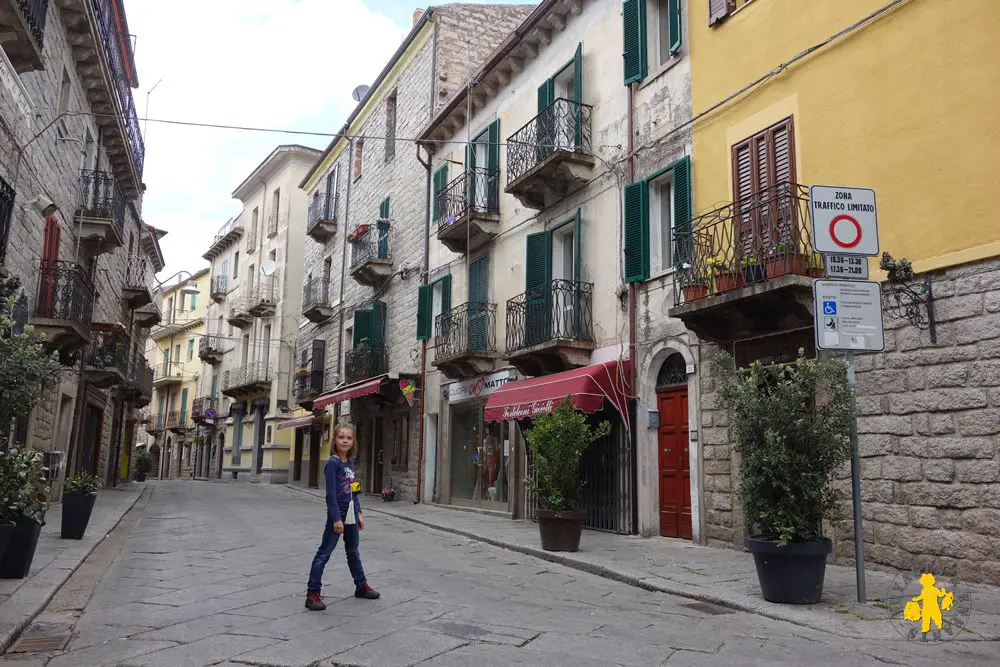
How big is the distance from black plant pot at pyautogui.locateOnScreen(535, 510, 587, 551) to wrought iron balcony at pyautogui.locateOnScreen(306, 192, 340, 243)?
64.8 ft

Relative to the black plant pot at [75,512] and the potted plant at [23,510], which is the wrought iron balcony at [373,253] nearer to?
the black plant pot at [75,512]

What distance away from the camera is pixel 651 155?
12641mm

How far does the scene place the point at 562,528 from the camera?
10.2 m

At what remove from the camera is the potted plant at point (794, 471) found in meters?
6.64

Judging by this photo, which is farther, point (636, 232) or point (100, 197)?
point (100, 197)

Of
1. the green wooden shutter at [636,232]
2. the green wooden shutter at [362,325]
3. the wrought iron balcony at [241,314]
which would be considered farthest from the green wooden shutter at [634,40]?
the wrought iron balcony at [241,314]

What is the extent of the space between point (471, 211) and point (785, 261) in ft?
28.1

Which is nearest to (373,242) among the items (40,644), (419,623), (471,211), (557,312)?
(471,211)

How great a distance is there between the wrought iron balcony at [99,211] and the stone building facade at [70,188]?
29 millimetres

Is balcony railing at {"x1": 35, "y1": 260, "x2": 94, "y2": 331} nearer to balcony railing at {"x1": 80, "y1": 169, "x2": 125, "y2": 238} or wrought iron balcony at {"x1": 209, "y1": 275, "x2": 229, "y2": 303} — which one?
balcony railing at {"x1": 80, "y1": 169, "x2": 125, "y2": 238}

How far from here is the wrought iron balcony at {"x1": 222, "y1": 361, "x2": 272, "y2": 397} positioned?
3488cm

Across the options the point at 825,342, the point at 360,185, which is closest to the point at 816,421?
the point at 825,342

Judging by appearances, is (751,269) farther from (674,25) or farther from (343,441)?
(343,441)

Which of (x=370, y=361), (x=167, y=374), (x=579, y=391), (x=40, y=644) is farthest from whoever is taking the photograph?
(x=167, y=374)
